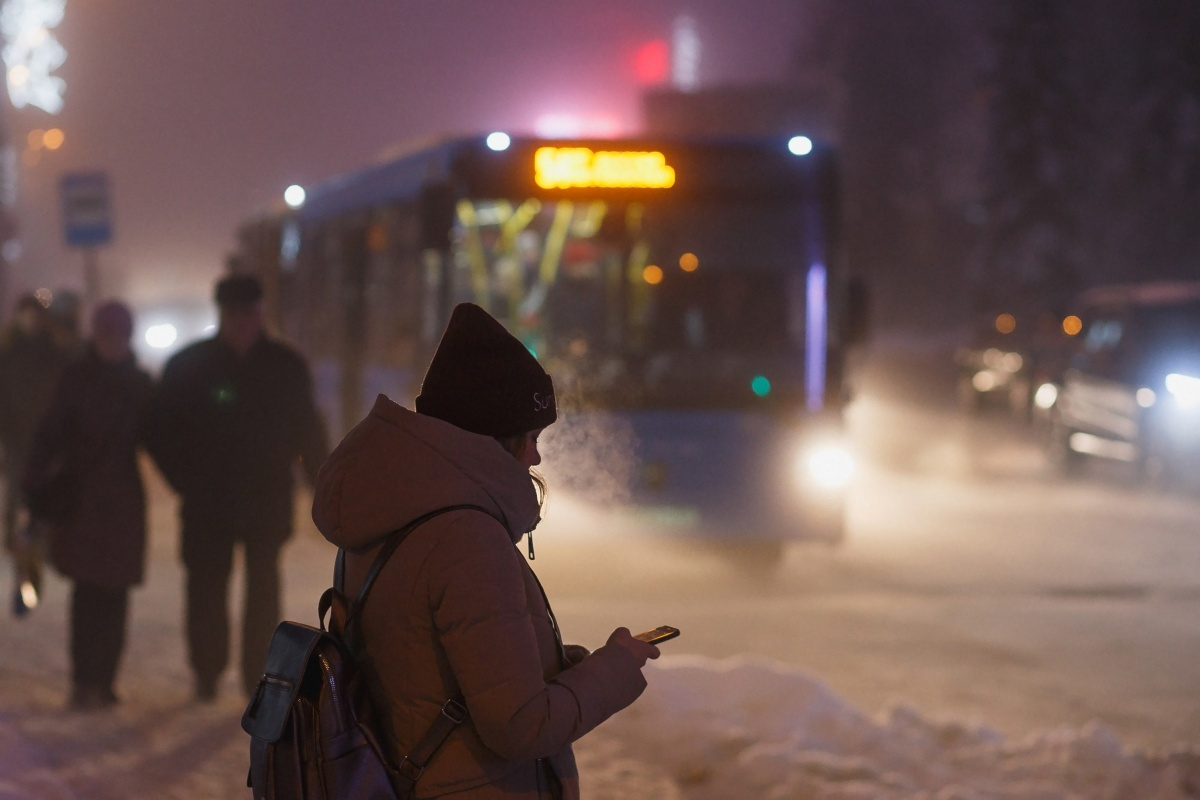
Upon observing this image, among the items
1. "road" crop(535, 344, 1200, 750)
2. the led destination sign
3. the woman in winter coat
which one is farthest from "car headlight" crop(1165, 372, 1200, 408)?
the woman in winter coat

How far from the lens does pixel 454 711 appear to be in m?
2.77

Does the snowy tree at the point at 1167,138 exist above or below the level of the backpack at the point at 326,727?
above

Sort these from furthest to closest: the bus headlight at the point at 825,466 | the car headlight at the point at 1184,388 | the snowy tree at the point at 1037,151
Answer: the snowy tree at the point at 1037,151
the car headlight at the point at 1184,388
the bus headlight at the point at 825,466

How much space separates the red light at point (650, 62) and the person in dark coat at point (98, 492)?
89.5 feet

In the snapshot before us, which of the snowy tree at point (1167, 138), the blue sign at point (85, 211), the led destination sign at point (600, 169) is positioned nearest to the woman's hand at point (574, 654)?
the led destination sign at point (600, 169)

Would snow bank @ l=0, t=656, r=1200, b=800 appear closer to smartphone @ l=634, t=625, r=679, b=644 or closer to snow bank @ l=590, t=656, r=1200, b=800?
snow bank @ l=590, t=656, r=1200, b=800

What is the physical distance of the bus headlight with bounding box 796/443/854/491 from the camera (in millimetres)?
10938

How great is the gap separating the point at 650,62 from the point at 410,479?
1275 inches

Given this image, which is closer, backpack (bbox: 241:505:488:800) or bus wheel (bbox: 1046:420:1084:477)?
backpack (bbox: 241:505:488:800)

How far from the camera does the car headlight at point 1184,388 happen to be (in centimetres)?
1586

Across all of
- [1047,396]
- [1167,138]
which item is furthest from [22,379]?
[1167,138]

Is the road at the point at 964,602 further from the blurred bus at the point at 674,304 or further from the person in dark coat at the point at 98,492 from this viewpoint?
the person in dark coat at the point at 98,492

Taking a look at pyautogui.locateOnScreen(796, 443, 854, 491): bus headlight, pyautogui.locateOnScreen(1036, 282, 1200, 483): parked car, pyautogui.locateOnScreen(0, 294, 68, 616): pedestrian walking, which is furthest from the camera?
pyautogui.locateOnScreen(1036, 282, 1200, 483): parked car

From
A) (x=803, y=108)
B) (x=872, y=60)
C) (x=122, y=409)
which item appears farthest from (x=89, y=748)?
(x=872, y=60)
